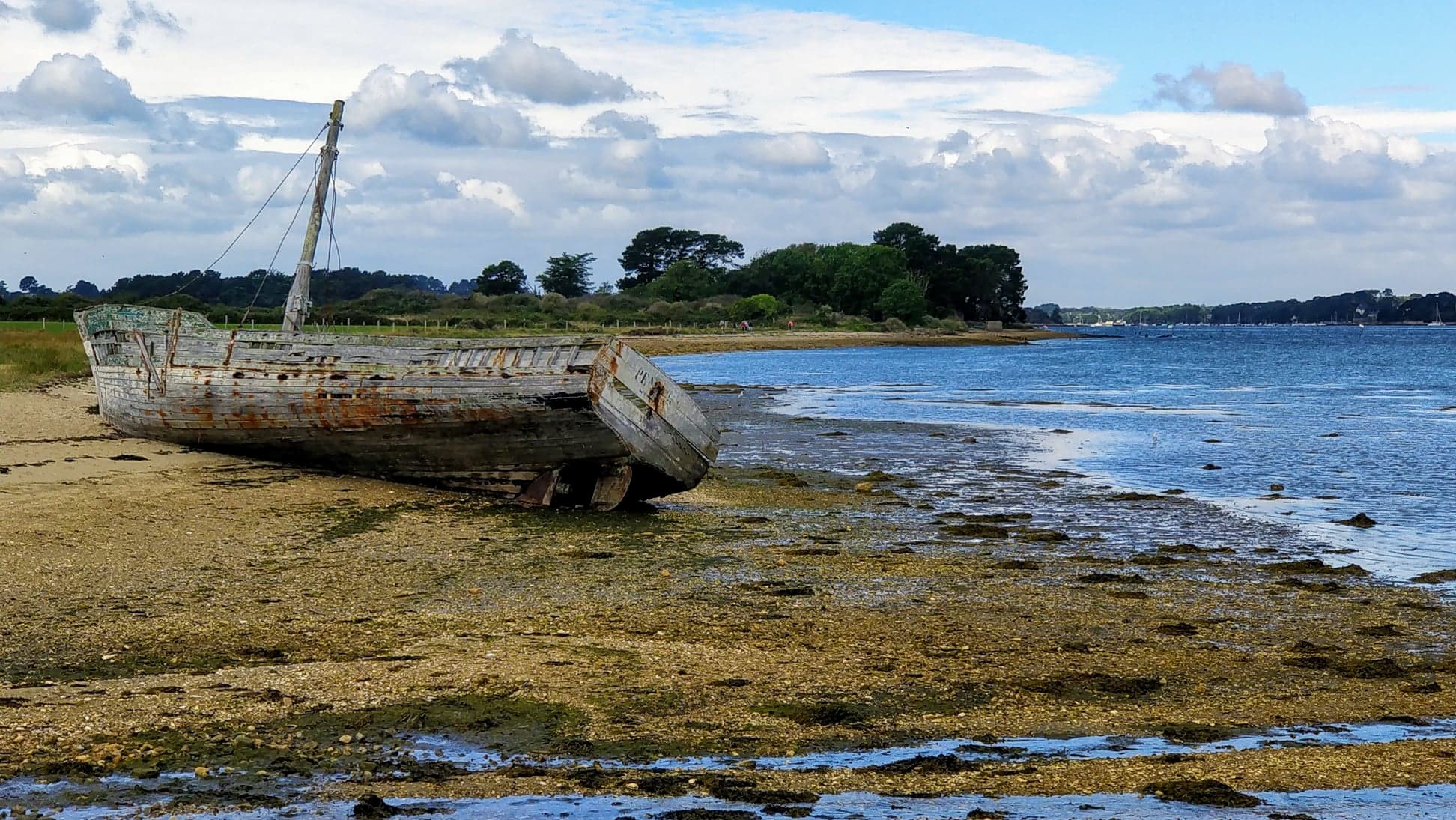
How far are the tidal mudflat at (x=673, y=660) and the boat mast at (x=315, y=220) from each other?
750 cm

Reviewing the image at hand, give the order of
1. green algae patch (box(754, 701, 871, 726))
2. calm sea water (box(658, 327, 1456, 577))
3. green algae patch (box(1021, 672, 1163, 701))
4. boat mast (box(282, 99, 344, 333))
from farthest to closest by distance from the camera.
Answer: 1. boat mast (box(282, 99, 344, 333))
2. calm sea water (box(658, 327, 1456, 577))
3. green algae patch (box(1021, 672, 1163, 701))
4. green algae patch (box(754, 701, 871, 726))

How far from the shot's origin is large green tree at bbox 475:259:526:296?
132750mm

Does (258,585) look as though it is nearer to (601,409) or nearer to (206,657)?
(206,657)

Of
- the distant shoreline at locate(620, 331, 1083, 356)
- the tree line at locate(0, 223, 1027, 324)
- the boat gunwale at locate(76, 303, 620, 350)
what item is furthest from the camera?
the tree line at locate(0, 223, 1027, 324)

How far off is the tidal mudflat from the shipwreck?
91 cm

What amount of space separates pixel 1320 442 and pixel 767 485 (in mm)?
15381

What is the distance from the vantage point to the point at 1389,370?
255 ft

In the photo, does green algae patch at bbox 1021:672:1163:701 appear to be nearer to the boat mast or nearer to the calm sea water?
the calm sea water

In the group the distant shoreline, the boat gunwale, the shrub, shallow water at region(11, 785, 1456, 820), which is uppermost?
the shrub

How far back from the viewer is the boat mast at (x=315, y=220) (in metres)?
24.2

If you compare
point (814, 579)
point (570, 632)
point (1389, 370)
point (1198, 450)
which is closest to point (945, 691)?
point (570, 632)

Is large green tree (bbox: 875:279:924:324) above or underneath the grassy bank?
above

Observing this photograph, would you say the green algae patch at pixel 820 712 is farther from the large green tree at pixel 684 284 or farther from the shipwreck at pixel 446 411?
the large green tree at pixel 684 284

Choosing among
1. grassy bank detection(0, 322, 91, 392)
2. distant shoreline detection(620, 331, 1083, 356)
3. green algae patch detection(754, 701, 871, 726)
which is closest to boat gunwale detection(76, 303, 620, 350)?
grassy bank detection(0, 322, 91, 392)
